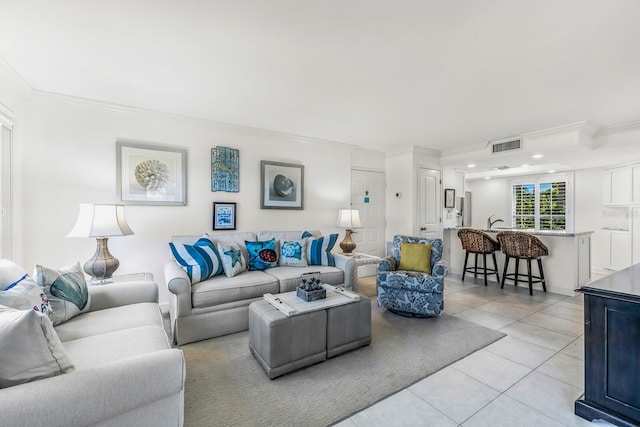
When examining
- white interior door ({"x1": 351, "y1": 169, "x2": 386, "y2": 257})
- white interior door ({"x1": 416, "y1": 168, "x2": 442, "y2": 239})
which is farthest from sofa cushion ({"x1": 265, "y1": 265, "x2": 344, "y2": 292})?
white interior door ({"x1": 416, "y1": 168, "x2": 442, "y2": 239})

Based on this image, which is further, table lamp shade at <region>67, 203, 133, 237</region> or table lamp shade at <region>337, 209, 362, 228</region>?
table lamp shade at <region>337, 209, 362, 228</region>

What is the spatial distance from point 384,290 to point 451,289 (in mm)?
1606

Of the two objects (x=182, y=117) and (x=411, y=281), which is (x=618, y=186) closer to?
(x=411, y=281)

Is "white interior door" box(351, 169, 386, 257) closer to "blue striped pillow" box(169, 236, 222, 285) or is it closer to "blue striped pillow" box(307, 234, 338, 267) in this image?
"blue striped pillow" box(307, 234, 338, 267)

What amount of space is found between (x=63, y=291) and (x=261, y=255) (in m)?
1.80

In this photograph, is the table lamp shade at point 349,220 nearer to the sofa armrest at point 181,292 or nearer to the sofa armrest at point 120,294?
the sofa armrest at point 181,292

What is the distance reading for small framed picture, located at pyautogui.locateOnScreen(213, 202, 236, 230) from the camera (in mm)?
3721

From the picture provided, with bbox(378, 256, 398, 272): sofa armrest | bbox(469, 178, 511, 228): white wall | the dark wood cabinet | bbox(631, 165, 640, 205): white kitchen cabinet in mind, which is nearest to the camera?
the dark wood cabinet

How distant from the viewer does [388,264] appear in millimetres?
3488

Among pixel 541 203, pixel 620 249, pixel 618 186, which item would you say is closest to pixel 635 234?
pixel 620 249

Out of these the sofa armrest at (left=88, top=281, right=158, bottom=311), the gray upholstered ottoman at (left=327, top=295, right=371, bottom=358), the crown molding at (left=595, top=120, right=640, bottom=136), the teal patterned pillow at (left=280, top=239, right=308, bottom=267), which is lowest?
the gray upholstered ottoman at (left=327, top=295, right=371, bottom=358)

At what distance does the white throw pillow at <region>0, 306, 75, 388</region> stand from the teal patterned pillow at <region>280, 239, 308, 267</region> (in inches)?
97.8

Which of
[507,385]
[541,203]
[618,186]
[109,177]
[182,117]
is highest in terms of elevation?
[182,117]

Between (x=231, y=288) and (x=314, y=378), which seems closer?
(x=314, y=378)
